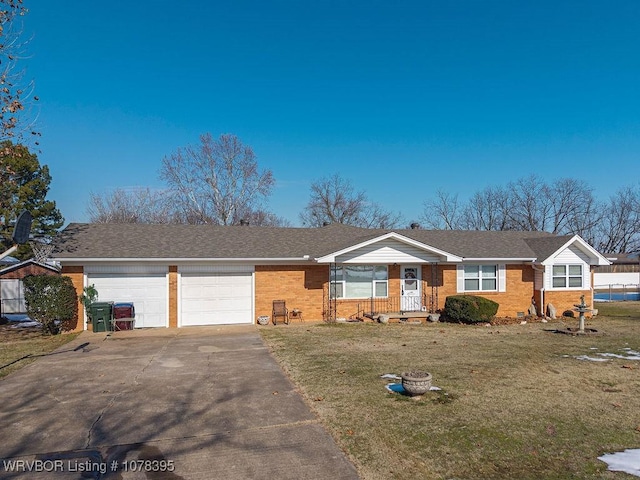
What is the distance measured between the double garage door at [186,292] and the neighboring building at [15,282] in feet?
27.4

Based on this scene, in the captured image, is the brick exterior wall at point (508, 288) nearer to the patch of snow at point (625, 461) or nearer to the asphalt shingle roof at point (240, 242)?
the asphalt shingle roof at point (240, 242)

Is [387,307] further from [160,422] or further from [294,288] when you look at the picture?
[160,422]

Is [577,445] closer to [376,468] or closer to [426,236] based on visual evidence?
[376,468]

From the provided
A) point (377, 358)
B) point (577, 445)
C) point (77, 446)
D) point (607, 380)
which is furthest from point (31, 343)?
point (607, 380)

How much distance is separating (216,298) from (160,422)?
10.3m

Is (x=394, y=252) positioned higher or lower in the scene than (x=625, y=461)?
higher

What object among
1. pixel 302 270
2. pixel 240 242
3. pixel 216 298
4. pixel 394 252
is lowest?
pixel 216 298

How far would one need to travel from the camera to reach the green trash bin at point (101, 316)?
14.8 meters

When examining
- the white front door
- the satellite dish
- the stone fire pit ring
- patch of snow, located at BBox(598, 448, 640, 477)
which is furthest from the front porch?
patch of snow, located at BBox(598, 448, 640, 477)

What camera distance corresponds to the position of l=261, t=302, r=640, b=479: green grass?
5.20 metres

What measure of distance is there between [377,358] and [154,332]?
821cm

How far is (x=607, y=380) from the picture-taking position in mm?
8742

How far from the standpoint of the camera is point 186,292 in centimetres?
1625

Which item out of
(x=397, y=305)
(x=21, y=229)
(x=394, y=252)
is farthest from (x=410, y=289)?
(x=21, y=229)
